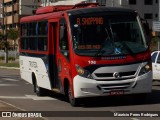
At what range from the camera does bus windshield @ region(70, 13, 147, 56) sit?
49.8ft

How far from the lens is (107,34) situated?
50.8ft

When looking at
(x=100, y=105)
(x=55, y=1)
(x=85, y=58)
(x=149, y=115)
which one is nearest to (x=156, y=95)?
(x=100, y=105)

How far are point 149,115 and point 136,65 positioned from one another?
7.98ft

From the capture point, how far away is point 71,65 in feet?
49.5

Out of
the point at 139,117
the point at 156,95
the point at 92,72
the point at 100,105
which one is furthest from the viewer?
the point at 156,95

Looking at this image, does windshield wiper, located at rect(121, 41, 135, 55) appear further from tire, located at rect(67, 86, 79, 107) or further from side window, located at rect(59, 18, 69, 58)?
Result: tire, located at rect(67, 86, 79, 107)

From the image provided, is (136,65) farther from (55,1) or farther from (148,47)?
(55,1)

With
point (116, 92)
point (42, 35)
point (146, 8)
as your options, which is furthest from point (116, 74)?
point (146, 8)

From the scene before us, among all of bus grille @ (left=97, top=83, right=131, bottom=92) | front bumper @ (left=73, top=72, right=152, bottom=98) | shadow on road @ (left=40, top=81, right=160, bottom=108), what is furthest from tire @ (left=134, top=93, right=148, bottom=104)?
bus grille @ (left=97, top=83, right=131, bottom=92)

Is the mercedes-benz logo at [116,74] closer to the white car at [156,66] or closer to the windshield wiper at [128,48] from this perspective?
the windshield wiper at [128,48]

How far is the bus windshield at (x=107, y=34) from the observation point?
1518 cm

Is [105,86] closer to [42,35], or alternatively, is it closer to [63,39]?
[63,39]

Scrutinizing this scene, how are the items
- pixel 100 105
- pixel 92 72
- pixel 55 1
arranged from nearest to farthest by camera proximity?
1. pixel 92 72
2. pixel 100 105
3. pixel 55 1

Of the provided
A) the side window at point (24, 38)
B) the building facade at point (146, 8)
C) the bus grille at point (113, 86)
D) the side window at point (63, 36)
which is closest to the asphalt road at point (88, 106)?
the bus grille at point (113, 86)
